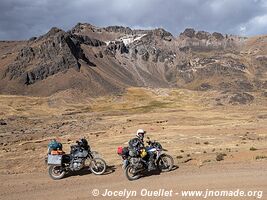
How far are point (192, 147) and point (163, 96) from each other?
106m

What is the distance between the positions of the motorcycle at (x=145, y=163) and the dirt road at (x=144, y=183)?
35 cm

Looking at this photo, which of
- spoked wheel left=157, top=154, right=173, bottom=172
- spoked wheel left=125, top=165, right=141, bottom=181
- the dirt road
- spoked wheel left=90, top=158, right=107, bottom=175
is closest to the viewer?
the dirt road

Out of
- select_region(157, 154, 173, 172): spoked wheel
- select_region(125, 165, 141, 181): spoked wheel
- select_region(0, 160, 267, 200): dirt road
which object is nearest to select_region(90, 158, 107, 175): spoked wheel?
select_region(0, 160, 267, 200): dirt road

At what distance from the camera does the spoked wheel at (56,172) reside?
1778 cm

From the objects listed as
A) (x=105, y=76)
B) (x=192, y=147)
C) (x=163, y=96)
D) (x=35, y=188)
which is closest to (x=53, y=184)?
(x=35, y=188)

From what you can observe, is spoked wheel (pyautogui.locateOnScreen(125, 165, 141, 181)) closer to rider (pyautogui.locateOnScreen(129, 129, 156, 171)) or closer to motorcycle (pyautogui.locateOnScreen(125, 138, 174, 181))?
motorcycle (pyautogui.locateOnScreen(125, 138, 174, 181))

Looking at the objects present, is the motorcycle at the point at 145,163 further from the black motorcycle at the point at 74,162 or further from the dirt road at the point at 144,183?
the black motorcycle at the point at 74,162

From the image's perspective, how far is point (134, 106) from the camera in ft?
374

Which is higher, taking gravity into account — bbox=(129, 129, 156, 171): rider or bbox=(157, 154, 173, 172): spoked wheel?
bbox=(129, 129, 156, 171): rider

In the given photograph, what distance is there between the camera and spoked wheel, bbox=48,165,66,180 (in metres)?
17.8

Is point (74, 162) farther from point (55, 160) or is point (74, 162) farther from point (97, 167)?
point (97, 167)

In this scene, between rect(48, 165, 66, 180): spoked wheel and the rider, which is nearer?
the rider

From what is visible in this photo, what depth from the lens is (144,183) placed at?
15.8 meters

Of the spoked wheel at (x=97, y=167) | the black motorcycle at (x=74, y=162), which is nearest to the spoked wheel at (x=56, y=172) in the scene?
the black motorcycle at (x=74, y=162)
